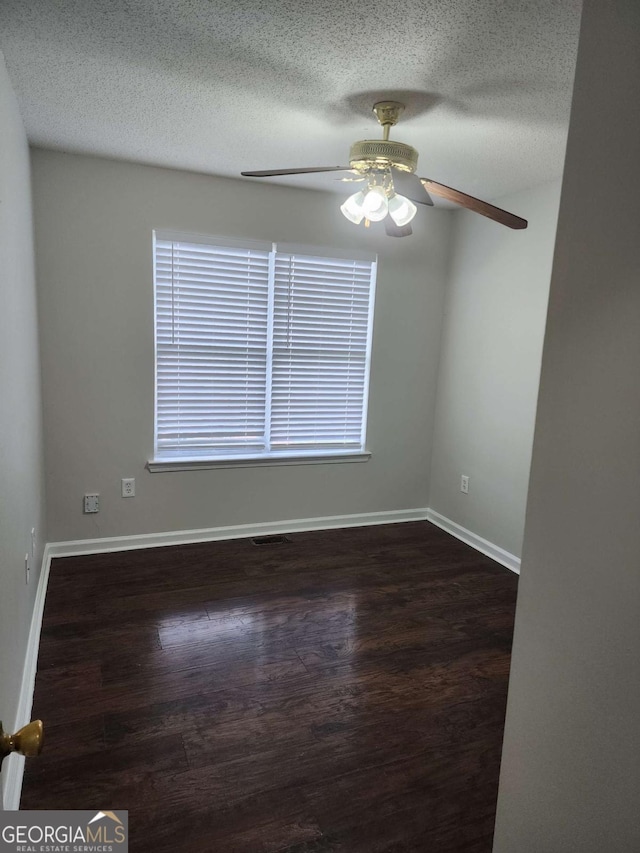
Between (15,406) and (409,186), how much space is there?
1.82m

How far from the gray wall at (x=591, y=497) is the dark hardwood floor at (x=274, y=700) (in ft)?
2.71

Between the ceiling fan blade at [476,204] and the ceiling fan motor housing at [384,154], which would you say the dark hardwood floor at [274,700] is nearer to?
the ceiling fan blade at [476,204]

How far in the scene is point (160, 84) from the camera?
2.18 metres

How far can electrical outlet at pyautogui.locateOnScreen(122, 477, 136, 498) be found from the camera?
3609mm

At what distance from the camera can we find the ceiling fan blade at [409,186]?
2.19 metres

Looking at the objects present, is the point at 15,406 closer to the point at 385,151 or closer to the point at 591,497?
the point at 385,151

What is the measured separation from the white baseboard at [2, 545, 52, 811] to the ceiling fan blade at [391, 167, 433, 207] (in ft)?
7.88

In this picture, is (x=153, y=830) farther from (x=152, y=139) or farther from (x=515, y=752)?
(x=152, y=139)

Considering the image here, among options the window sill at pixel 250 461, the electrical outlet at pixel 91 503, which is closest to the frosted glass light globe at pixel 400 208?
the window sill at pixel 250 461

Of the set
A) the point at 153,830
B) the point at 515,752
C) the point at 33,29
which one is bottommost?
the point at 153,830

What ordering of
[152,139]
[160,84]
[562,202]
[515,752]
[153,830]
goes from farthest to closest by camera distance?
[152,139]
[160,84]
[153,830]
[515,752]
[562,202]

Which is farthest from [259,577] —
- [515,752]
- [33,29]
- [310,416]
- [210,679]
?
[33,29]

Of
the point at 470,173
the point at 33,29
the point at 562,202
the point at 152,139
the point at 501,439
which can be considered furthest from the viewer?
the point at 501,439

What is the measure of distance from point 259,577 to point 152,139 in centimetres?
258
